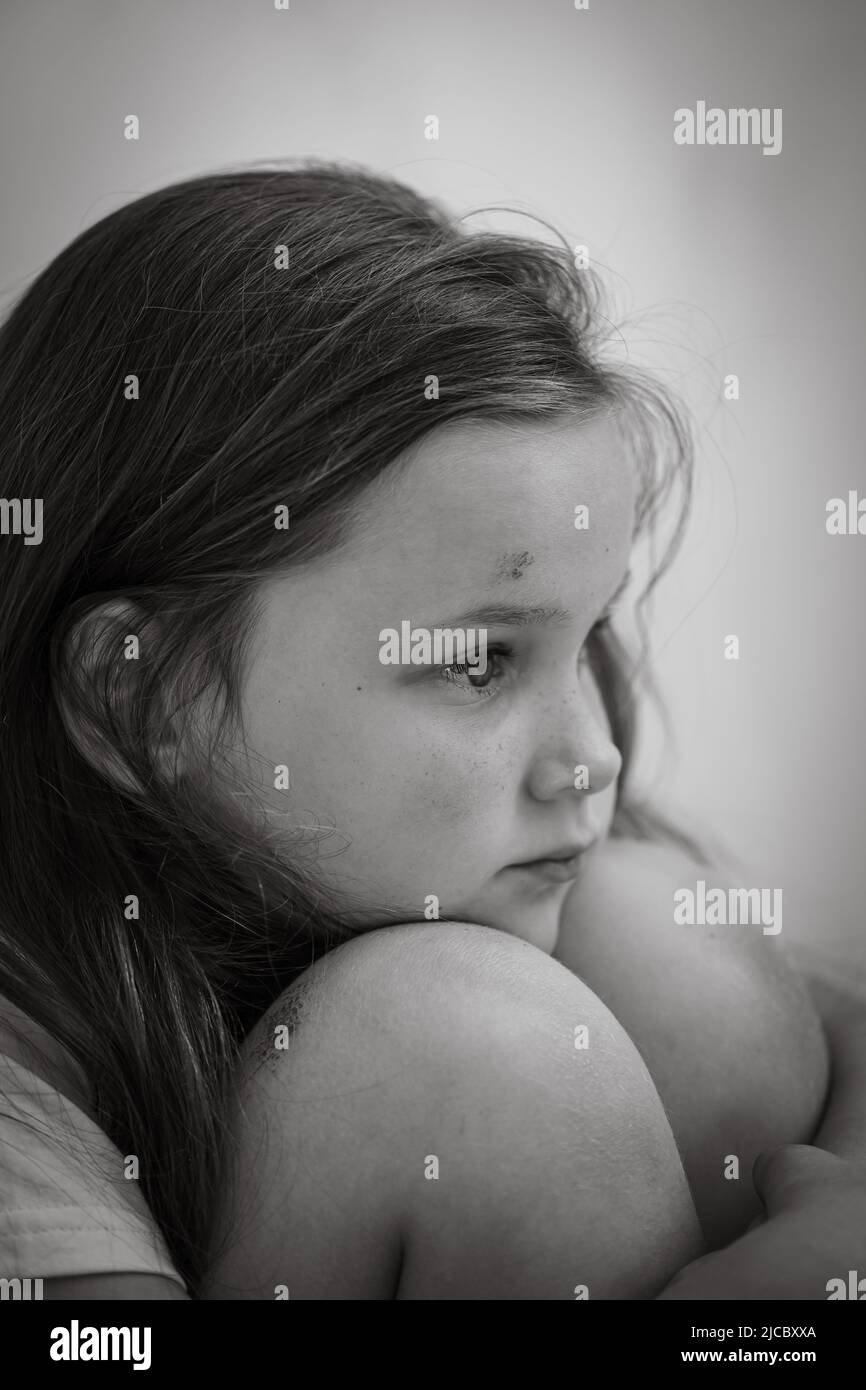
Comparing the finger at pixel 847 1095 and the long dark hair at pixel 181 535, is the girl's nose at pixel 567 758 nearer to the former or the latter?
the long dark hair at pixel 181 535

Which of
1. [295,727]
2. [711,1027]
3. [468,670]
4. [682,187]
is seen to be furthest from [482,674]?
[682,187]

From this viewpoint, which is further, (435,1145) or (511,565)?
(511,565)

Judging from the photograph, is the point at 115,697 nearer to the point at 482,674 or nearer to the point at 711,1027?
the point at 482,674

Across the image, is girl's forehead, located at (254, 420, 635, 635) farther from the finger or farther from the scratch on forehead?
the finger

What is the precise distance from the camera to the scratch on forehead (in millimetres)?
649

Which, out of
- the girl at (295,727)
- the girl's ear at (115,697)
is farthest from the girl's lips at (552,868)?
the girl's ear at (115,697)

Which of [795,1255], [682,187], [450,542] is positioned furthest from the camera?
[682,187]

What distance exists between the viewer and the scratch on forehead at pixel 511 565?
2.13ft

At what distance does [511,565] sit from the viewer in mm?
650

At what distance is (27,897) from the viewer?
26.2 inches

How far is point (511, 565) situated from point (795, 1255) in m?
0.36

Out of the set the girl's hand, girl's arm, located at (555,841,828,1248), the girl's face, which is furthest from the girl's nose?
the girl's hand

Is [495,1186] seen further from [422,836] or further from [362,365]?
[362,365]
